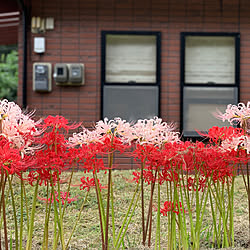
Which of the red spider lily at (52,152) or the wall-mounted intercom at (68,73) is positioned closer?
the red spider lily at (52,152)

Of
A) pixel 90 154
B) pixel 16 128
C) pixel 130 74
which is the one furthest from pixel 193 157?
pixel 130 74

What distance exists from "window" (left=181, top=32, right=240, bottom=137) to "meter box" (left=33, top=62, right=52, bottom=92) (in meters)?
2.05

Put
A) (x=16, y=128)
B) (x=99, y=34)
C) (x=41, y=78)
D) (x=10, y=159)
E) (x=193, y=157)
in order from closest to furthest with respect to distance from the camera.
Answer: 1. (x=10, y=159)
2. (x=16, y=128)
3. (x=193, y=157)
4. (x=41, y=78)
5. (x=99, y=34)

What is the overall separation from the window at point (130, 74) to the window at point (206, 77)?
459mm

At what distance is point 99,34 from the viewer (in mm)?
6484

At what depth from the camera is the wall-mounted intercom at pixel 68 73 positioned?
629 centimetres

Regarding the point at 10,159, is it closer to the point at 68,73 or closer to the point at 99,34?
the point at 68,73

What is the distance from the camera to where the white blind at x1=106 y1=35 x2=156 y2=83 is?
6.49m

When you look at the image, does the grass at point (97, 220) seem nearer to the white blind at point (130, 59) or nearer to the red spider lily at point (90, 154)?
the red spider lily at point (90, 154)

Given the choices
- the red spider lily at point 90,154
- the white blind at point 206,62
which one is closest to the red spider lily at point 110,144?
the red spider lily at point 90,154

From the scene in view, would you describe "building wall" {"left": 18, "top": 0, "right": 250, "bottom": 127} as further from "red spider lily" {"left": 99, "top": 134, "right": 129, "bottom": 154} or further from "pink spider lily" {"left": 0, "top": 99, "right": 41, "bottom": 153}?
"pink spider lily" {"left": 0, "top": 99, "right": 41, "bottom": 153}

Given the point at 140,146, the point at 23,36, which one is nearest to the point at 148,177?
the point at 140,146

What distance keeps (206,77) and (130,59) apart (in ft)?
3.97

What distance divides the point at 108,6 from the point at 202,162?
4.53 metres
